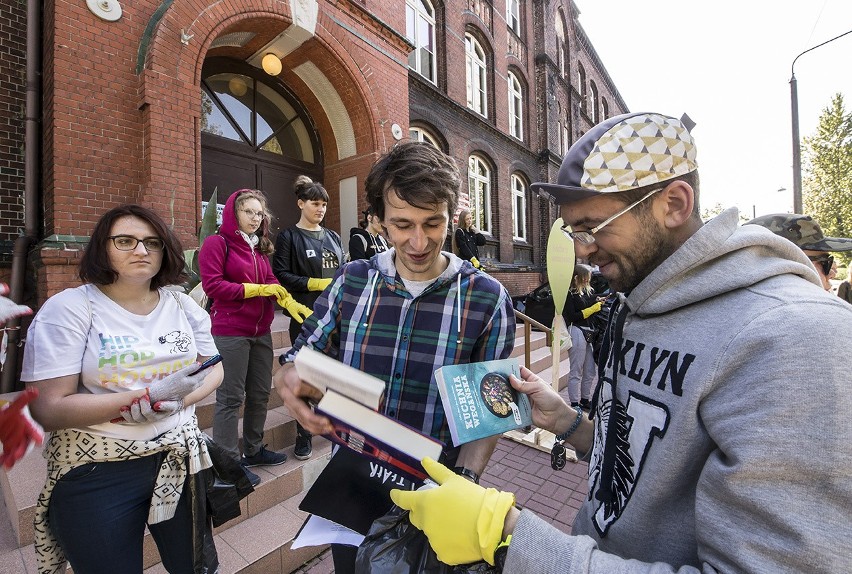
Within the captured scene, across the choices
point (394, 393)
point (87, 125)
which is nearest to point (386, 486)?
point (394, 393)

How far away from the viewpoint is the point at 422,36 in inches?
384

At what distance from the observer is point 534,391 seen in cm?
129

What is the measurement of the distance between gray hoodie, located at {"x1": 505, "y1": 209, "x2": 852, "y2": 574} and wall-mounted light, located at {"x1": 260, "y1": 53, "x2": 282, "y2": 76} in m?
6.59

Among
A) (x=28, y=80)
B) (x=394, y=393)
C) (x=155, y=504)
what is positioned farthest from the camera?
(x=28, y=80)

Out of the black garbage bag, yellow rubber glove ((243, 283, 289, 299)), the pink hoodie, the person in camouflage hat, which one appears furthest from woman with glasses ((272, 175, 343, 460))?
the person in camouflage hat

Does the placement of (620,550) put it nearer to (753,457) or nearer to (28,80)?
(753,457)

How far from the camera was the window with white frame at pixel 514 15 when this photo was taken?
44.0ft

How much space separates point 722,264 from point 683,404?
13.4 inches

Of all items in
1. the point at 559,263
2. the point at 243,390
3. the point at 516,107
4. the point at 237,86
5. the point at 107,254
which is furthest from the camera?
the point at 516,107

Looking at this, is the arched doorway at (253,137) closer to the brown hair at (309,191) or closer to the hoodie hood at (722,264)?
the brown hair at (309,191)

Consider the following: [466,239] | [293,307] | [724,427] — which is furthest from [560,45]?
[724,427]

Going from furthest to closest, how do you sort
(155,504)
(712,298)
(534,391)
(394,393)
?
(155,504)
(394,393)
(534,391)
(712,298)

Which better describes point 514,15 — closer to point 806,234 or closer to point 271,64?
point 271,64

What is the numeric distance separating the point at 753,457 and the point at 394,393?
3.38 ft
